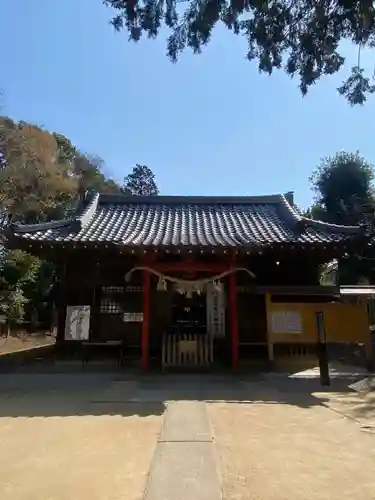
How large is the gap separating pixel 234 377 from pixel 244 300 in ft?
8.78

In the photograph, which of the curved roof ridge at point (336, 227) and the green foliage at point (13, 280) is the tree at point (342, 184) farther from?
the green foliage at point (13, 280)

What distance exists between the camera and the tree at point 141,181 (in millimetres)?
51219

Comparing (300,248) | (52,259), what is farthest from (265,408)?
(52,259)

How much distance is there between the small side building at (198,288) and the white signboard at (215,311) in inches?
1.1

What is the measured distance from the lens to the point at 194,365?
9758mm

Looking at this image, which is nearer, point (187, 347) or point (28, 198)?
point (187, 347)

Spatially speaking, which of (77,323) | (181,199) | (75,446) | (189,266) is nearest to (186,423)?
(75,446)

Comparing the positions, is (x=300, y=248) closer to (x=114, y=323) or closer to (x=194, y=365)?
(x=194, y=365)

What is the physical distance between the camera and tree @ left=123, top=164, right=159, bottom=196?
2016 inches

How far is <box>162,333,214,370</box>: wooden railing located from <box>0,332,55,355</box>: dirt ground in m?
8.59

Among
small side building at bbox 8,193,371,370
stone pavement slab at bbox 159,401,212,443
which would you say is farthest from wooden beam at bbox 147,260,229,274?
stone pavement slab at bbox 159,401,212,443

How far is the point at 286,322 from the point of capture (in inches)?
378

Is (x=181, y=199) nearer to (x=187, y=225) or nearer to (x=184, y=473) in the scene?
(x=187, y=225)

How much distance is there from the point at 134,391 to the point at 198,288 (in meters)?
3.53
